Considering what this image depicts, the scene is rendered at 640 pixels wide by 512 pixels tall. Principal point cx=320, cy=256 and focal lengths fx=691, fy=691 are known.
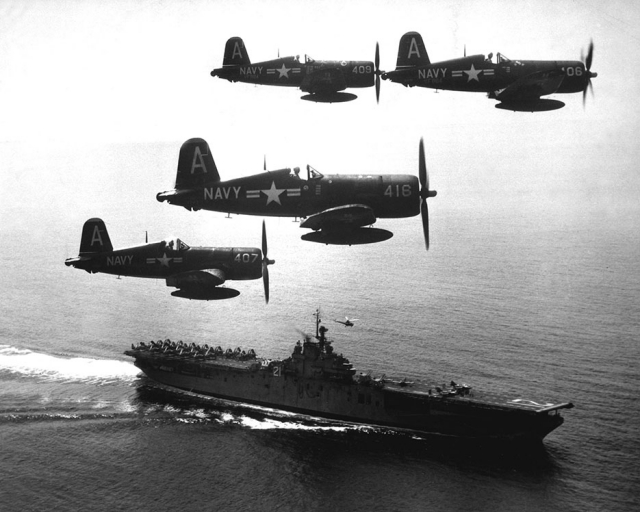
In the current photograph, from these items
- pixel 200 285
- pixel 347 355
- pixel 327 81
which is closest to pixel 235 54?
pixel 327 81

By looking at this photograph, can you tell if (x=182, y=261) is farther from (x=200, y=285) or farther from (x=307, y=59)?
(x=307, y=59)

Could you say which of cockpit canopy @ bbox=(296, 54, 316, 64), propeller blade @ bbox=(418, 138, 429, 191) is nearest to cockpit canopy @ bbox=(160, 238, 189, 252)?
cockpit canopy @ bbox=(296, 54, 316, 64)

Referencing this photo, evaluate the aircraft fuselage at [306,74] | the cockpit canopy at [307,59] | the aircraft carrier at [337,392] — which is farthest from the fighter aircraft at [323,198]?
the aircraft carrier at [337,392]

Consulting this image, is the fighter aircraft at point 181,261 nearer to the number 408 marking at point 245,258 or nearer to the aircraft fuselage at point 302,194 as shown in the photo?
the number 408 marking at point 245,258

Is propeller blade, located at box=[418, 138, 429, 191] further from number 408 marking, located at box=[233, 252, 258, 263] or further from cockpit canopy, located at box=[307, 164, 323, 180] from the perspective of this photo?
number 408 marking, located at box=[233, 252, 258, 263]

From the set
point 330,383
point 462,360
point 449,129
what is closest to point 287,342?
point 330,383
